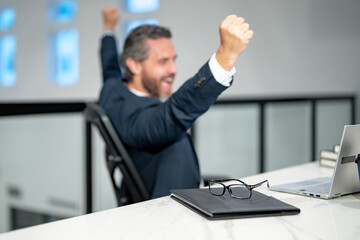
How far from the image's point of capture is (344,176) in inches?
36.8

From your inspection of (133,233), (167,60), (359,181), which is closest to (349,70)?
(167,60)

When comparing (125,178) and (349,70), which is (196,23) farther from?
(125,178)

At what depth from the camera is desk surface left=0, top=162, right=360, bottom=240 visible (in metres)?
0.70

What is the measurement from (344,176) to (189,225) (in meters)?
0.36

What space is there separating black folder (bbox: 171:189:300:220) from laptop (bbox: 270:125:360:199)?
0.13m

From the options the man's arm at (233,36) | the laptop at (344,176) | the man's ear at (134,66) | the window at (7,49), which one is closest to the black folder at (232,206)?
the laptop at (344,176)

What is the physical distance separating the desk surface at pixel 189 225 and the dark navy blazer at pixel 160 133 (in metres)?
0.50

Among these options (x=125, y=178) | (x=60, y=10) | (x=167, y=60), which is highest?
(x=60, y=10)

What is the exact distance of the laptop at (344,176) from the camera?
90cm

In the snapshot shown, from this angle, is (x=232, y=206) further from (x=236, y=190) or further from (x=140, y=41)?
(x=140, y=41)

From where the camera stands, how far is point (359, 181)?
3.22ft

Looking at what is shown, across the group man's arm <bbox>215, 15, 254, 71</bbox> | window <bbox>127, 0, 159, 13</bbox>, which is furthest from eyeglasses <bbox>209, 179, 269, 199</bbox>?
window <bbox>127, 0, 159, 13</bbox>

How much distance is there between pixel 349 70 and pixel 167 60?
300cm

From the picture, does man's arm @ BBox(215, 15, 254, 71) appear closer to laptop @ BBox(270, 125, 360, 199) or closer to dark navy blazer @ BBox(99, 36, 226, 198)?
dark navy blazer @ BBox(99, 36, 226, 198)
